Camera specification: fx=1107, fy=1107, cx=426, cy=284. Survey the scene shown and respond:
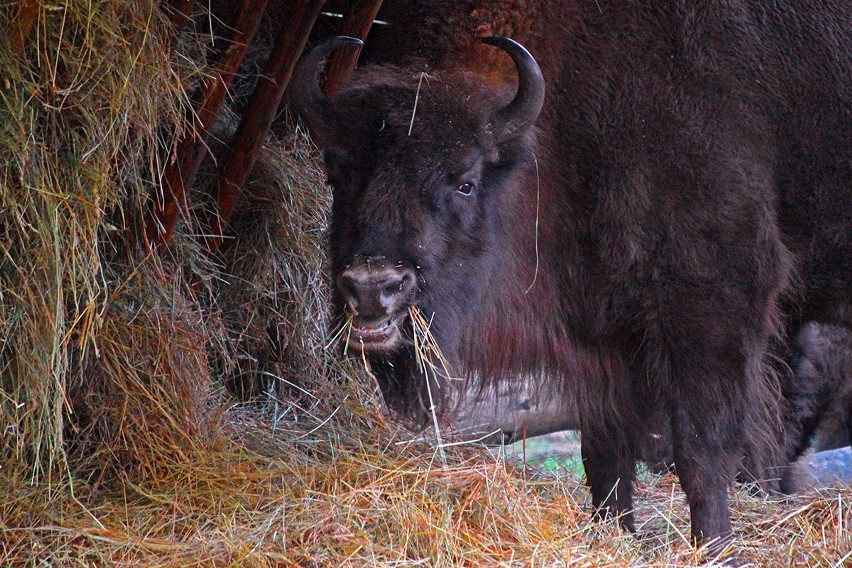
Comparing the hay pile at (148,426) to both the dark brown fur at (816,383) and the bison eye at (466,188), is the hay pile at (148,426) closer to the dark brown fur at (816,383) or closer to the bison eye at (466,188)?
the bison eye at (466,188)

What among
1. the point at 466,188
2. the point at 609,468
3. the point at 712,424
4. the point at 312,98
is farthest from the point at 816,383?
the point at 312,98

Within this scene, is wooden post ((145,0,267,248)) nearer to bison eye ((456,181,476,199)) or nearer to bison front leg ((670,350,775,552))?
bison eye ((456,181,476,199))

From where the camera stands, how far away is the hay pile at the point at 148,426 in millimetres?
4016

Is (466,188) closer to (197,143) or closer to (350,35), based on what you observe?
(350,35)

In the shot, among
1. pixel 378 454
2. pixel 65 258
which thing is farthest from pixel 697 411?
pixel 65 258

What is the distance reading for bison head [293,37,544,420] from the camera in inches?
172

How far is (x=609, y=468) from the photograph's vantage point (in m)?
5.52

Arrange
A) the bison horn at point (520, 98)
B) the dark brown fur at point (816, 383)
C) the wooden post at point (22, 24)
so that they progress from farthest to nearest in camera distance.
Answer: the dark brown fur at point (816, 383) → the bison horn at point (520, 98) → the wooden post at point (22, 24)

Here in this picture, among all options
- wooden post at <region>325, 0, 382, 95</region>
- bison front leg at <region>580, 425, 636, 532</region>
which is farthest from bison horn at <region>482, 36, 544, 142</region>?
bison front leg at <region>580, 425, 636, 532</region>

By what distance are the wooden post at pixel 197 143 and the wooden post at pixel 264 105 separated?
184 millimetres

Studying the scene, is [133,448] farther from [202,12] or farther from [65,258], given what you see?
[202,12]

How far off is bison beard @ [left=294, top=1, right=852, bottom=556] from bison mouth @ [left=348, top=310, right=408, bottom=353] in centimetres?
17

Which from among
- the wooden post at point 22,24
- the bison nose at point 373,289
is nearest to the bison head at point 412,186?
the bison nose at point 373,289

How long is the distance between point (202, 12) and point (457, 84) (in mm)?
1161
